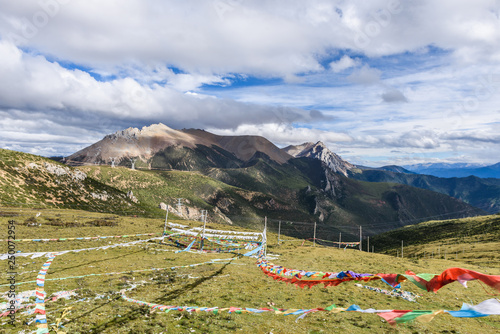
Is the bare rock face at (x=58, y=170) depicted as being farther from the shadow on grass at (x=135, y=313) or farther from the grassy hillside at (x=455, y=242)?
the grassy hillside at (x=455, y=242)

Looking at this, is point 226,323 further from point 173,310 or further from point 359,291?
point 359,291

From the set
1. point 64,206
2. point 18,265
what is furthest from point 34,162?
point 18,265

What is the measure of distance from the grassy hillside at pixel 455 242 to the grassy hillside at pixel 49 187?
10204 centimetres

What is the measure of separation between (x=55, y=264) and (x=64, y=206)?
104m

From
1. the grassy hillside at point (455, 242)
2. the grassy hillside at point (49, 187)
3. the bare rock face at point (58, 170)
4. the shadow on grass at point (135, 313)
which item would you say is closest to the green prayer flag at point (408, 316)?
the shadow on grass at point (135, 313)

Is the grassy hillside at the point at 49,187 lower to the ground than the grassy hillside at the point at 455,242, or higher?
higher

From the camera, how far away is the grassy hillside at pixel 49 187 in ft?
326

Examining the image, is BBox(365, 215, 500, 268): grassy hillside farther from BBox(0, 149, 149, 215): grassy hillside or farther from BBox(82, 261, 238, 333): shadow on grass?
BBox(0, 149, 149, 215): grassy hillside

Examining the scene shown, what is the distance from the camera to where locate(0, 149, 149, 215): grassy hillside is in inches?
3907

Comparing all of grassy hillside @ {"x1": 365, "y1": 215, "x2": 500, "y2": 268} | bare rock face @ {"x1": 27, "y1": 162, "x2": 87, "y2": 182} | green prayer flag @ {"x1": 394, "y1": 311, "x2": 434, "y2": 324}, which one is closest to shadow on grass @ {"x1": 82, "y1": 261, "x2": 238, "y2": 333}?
green prayer flag @ {"x1": 394, "y1": 311, "x2": 434, "y2": 324}

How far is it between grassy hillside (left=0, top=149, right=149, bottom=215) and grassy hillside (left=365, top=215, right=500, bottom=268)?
102m

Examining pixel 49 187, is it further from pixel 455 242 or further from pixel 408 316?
pixel 455 242

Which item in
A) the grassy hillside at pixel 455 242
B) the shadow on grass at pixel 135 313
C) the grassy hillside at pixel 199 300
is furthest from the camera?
the grassy hillside at pixel 455 242

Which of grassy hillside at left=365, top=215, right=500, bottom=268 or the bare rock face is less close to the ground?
the bare rock face
